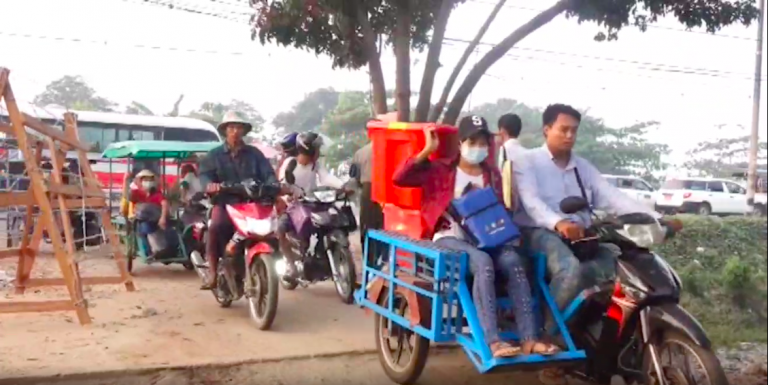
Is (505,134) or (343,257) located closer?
(505,134)

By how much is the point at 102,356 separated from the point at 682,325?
2876mm

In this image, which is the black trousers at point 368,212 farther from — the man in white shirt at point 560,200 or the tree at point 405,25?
the man in white shirt at point 560,200

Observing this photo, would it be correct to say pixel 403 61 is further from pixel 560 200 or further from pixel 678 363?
pixel 678 363

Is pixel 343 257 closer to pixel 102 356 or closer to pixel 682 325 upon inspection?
pixel 102 356

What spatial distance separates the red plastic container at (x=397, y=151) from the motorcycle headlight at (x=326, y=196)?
108 cm

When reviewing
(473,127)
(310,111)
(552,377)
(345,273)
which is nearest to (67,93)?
(345,273)

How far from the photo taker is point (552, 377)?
12.1 feet

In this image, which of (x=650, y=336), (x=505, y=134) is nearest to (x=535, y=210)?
(x=650, y=336)

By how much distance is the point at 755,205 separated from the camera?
236cm

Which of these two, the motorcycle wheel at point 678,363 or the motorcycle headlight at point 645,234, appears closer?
the motorcycle wheel at point 678,363

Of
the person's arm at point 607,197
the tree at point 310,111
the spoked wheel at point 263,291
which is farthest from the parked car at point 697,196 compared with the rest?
the tree at point 310,111

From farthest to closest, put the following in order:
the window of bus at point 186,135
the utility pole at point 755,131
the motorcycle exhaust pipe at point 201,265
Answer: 1. the window of bus at point 186,135
2. the motorcycle exhaust pipe at point 201,265
3. the utility pole at point 755,131

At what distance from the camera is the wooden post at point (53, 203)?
13.7ft

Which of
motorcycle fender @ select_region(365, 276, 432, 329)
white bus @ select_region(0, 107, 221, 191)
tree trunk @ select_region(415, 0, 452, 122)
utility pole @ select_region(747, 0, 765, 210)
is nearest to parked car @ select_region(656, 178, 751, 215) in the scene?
motorcycle fender @ select_region(365, 276, 432, 329)
